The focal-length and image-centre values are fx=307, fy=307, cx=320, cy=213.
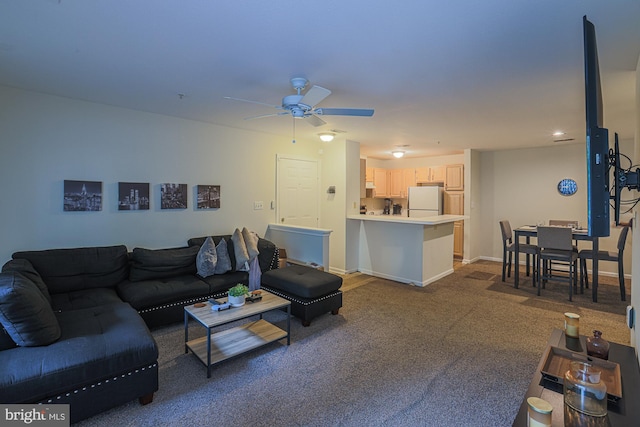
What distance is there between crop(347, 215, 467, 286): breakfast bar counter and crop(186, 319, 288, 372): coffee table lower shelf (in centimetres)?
275

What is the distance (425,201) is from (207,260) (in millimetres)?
5170

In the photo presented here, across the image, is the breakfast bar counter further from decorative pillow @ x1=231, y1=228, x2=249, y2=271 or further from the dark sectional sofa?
the dark sectional sofa

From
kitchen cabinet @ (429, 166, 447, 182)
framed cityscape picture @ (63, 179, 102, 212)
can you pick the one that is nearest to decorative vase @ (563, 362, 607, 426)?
framed cityscape picture @ (63, 179, 102, 212)

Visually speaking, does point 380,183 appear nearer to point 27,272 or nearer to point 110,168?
point 110,168

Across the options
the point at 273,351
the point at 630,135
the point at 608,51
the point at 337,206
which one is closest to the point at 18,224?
the point at 273,351

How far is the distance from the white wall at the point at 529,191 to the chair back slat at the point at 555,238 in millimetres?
1881

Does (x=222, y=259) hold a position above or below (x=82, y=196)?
below

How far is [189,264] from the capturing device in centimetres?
389

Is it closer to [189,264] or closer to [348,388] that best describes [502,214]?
[348,388]

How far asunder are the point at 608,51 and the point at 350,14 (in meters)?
1.96

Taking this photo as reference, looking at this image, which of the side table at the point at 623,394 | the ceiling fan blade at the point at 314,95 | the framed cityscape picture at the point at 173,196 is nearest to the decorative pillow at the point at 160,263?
the framed cityscape picture at the point at 173,196

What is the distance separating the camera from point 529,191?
6.43 m

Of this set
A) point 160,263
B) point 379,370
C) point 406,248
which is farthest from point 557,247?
point 160,263

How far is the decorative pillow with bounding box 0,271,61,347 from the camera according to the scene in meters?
1.90
